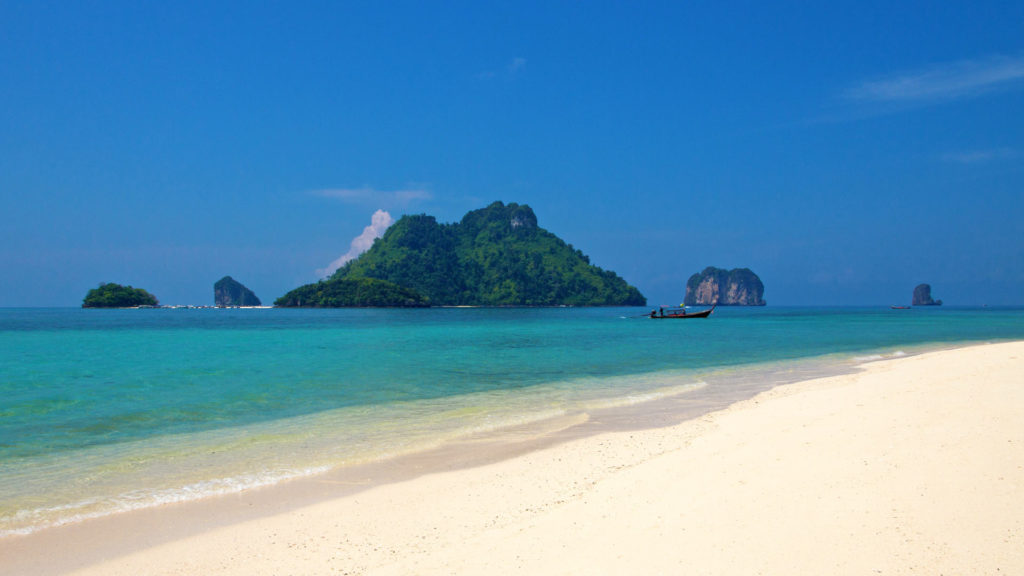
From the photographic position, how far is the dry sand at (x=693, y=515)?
14.0 ft

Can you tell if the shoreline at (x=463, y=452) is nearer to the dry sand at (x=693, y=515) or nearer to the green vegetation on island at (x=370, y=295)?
the dry sand at (x=693, y=515)

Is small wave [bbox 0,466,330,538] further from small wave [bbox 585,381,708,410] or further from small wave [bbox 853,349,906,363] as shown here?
small wave [bbox 853,349,906,363]

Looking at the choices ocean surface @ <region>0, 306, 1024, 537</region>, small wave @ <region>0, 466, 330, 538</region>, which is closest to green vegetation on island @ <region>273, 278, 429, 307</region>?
ocean surface @ <region>0, 306, 1024, 537</region>

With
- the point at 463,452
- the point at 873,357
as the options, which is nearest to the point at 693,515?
the point at 463,452

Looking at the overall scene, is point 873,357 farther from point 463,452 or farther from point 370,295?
point 370,295

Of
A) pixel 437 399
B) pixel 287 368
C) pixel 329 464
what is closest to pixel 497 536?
pixel 329 464

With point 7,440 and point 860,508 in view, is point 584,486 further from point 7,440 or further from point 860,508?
point 7,440

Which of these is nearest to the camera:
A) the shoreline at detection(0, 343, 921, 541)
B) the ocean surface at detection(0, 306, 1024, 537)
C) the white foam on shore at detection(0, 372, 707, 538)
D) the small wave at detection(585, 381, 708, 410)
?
the shoreline at detection(0, 343, 921, 541)

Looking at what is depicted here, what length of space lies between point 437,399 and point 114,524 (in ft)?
30.2

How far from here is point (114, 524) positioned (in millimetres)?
6027

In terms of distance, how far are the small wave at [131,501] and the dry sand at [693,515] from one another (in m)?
1.47

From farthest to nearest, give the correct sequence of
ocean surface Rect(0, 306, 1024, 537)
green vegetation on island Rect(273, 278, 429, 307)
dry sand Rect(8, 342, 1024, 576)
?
green vegetation on island Rect(273, 278, 429, 307)
ocean surface Rect(0, 306, 1024, 537)
dry sand Rect(8, 342, 1024, 576)

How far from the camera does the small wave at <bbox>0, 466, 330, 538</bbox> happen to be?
610 centimetres

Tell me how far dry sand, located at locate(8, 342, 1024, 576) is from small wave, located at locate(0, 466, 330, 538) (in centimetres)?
147
